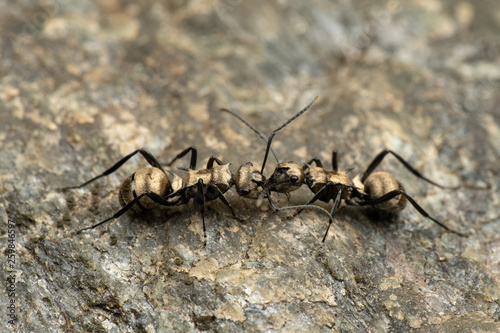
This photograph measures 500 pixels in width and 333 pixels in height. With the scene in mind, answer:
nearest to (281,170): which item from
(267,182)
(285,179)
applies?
(285,179)

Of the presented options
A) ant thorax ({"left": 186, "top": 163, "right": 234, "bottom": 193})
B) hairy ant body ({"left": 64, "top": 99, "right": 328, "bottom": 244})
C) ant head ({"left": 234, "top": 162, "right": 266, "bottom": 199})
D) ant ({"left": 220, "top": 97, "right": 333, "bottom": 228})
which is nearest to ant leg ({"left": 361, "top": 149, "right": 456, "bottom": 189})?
ant ({"left": 220, "top": 97, "right": 333, "bottom": 228})

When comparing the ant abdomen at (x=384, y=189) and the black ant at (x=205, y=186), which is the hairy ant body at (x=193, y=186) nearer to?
the black ant at (x=205, y=186)

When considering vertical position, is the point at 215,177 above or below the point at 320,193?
below

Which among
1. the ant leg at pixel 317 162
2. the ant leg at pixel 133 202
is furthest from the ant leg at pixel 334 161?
the ant leg at pixel 133 202

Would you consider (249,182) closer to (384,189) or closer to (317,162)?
(317,162)

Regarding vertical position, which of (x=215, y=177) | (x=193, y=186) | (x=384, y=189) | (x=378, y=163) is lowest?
(x=193, y=186)

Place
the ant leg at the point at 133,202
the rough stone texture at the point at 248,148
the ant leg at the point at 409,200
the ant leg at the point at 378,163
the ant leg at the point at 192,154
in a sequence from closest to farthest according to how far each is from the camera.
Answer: the rough stone texture at the point at 248,148 → the ant leg at the point at 133,202 → the ant leg at the point at 409,200 → the ant leg at the point at 192,154 → the ant leg at the point at 378,163

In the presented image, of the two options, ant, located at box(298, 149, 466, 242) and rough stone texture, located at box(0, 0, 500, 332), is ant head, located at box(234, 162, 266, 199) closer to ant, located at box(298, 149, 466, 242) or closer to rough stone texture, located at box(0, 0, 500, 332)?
rough stone texture, located at box(0, 0, 500, 332)

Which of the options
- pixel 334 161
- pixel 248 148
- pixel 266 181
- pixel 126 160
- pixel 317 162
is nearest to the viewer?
pixel 266 181
